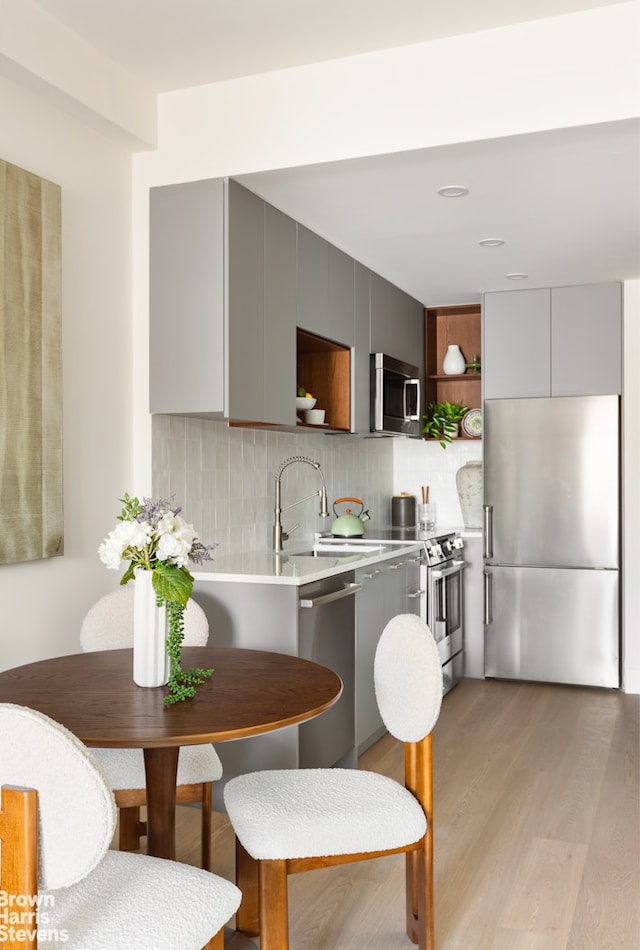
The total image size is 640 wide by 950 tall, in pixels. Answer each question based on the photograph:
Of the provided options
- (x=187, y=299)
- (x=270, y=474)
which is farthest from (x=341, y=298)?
(x=187, y=299)

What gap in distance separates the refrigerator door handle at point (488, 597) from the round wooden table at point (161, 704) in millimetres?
3139

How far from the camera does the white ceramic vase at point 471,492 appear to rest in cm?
565

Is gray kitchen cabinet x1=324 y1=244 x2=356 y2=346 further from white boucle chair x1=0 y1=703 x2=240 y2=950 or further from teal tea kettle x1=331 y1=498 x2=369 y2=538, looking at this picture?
white boucle chair x1=0 y1=703 x2=240 y2=950

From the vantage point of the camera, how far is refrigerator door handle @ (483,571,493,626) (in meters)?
5.37

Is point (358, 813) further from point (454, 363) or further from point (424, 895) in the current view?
point (454, 363)

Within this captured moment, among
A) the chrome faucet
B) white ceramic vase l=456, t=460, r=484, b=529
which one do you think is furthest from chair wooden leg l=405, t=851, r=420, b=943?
white ceramic vase l=456, t=460, r=484, b=529

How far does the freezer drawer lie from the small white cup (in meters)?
0.71

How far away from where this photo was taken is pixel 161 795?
2.09 metres

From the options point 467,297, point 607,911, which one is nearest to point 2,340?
point 607,911

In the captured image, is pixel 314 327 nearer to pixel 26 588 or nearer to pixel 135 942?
pixel 26 588

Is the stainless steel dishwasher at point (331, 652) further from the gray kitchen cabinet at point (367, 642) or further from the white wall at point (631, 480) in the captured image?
the white wall at point (631, 480)

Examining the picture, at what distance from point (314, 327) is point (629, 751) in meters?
2.40

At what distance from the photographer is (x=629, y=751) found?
395 cm

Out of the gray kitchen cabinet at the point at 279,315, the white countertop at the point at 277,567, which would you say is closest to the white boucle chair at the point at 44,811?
the white countertop at the point at 277,567
